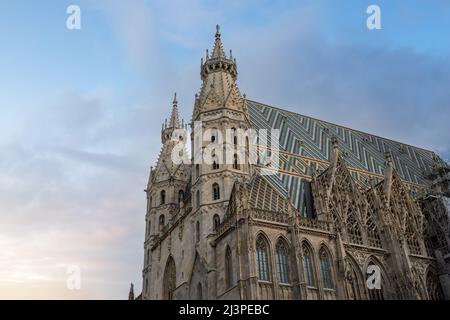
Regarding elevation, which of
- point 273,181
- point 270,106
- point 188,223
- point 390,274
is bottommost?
point 390,274

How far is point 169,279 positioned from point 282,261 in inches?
571

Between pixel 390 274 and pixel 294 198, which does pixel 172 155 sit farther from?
pixel 390 274

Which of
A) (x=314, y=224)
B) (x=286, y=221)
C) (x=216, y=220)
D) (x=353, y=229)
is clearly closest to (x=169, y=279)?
(x=216, y=220)

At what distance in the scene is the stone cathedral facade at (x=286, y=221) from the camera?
101 ft

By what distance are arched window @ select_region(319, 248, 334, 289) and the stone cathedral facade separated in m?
0.08

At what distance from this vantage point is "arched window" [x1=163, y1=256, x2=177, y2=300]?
4056 cm

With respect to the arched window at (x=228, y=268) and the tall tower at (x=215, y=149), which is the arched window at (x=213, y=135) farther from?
the arched window at (x=228, y=268)

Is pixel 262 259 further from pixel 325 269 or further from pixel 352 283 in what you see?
pixel 352 283

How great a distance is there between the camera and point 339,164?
3991 cm

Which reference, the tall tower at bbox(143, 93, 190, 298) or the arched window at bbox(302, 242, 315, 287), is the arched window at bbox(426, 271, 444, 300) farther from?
the tall tower at bbox(143, 93, 190, 298)

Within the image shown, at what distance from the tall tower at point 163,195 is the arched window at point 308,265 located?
14882 mm
